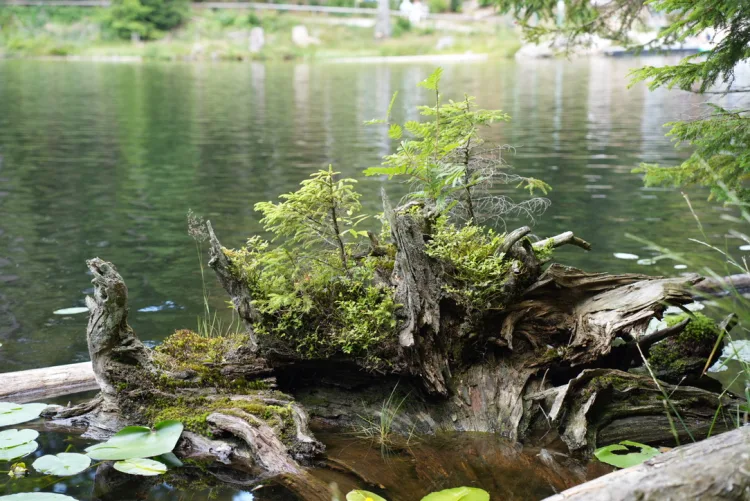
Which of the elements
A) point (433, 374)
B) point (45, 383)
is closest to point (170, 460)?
point (45, 383)

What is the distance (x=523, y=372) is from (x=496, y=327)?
0.38 meters

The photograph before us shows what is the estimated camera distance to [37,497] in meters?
4.14

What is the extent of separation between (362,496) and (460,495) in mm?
544

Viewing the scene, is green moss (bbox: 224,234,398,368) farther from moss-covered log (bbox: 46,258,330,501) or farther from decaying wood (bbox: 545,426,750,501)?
decaying wood (bbox: 545,426,750,501)

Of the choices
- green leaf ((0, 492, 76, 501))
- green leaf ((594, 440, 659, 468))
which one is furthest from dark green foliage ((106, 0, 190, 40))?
green leaf ((594, 440, 659, 468))

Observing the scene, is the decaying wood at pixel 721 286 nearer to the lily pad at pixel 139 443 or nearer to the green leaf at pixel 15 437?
the lily pad at pixel 139 443

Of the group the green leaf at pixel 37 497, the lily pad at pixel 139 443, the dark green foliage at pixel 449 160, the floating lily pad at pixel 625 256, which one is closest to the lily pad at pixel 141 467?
the lily pad at pixel 139 443

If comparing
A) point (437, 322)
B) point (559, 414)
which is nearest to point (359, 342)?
point (437, 322)

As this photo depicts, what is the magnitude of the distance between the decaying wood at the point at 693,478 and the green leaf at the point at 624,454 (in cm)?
147

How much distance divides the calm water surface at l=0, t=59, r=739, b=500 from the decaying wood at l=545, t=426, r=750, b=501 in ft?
3.88

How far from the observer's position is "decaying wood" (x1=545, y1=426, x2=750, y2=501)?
9.58 feet

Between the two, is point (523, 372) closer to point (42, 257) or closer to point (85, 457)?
point (85, 457)

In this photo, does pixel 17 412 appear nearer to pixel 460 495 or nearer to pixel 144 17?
pixel 460 495

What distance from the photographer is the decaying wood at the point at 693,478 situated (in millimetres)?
2920
